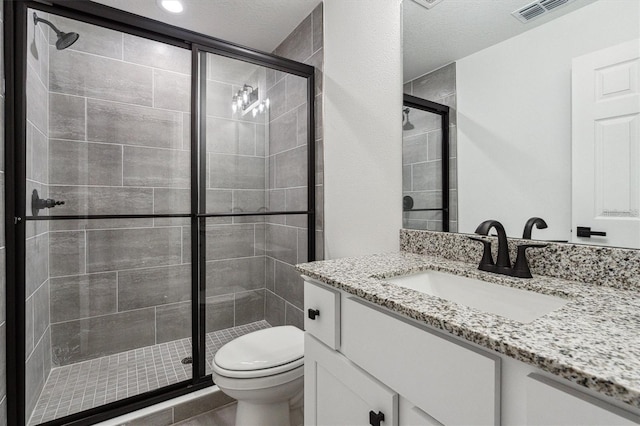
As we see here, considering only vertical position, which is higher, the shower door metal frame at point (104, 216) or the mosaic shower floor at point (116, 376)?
the shower door metal frame at point (104, 216)

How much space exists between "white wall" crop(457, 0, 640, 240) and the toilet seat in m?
0.93

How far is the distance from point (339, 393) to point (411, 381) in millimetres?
302

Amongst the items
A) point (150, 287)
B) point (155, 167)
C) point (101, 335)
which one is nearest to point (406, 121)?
point (155, 167)

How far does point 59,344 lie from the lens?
164 centimetres

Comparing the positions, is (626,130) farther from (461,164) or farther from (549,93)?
(461,164)

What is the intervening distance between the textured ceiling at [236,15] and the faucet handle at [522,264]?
1.81 metres

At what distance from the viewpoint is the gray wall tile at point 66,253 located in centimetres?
160

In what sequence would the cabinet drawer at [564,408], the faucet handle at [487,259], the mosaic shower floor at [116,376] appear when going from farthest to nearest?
the mosaic shower floor at [116,376] < the faucet handle at [487,259] < the cabinet drawer at [564,408]

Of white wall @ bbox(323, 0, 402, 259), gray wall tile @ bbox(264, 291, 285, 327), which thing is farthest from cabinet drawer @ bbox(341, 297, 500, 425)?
gray wall tile @ bbox(264, 291, 285, 327)

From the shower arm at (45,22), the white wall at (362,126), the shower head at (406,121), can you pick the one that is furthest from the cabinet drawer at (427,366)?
the shower arm at (45,22)

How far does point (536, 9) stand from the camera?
0.97 metres

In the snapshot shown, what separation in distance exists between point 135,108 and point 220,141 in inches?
22.1

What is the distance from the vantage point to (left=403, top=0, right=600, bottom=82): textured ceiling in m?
1.04

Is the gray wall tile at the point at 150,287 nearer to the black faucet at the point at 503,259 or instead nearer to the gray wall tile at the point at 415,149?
the gray wall tile at the point at 415,149
